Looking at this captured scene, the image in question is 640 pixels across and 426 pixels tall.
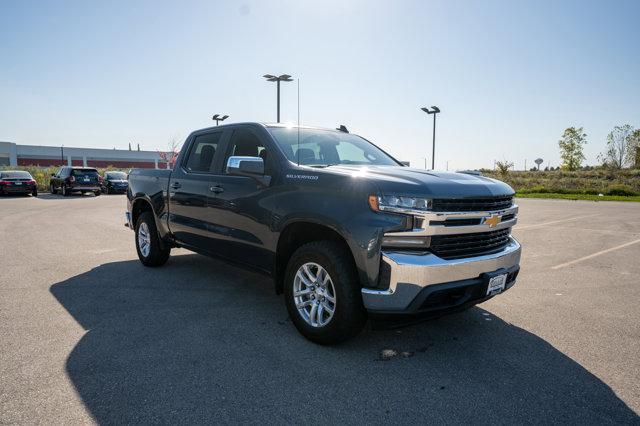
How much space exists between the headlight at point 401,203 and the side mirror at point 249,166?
1.27m

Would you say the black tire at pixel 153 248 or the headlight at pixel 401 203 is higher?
the headlight at pixel 401 203

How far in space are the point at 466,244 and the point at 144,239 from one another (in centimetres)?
488

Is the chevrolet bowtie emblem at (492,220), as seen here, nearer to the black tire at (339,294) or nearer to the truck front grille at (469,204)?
the truck front grille at (469,204)

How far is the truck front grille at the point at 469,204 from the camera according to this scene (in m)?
3.20

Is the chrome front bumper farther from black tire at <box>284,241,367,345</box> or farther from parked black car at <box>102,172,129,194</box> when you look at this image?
parked black car at <box>102,172,129,194</box>

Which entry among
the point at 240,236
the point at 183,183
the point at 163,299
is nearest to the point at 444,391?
the point at 240,236

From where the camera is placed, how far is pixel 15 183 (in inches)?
932

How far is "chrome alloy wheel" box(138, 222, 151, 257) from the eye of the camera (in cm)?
635

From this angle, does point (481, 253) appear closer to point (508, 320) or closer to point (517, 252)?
point (517, 252)

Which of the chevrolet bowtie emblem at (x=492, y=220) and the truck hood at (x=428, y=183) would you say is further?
the chevrolet bowtie emblem at (x=492, y=220)

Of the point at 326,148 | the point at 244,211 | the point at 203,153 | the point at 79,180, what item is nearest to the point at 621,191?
the point at 326,148

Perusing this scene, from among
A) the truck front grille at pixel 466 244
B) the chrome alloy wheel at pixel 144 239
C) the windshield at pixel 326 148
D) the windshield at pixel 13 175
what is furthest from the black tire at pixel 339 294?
the windshield at pixel 13 175

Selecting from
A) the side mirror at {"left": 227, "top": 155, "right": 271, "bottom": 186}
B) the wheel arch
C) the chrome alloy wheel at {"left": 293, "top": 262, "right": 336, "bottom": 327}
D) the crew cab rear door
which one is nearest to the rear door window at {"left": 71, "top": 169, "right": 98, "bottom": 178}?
the crew cab rear door

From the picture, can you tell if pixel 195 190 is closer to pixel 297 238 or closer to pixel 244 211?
pixel 244 211
